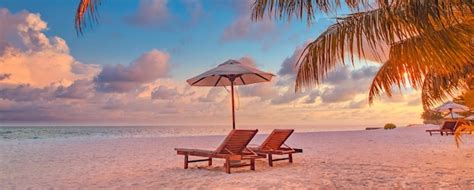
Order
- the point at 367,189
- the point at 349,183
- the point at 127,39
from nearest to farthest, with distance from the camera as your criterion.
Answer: the point at 367,189 < the point at 349,183 < the point at 127,39

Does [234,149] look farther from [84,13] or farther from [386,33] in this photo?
[84,13]

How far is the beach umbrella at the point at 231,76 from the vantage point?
689cm

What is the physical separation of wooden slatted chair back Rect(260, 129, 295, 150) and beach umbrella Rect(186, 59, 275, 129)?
660mm

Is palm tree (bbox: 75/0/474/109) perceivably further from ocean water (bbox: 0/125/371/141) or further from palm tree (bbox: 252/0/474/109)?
ocean water (bbox: 0/125/371/141)

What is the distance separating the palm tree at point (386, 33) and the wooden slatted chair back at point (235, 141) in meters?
2.55

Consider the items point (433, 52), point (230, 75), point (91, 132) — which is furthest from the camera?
point (91, 132)

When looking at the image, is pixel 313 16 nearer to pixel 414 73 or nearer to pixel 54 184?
pixel 414 73

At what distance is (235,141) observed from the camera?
6469 millimetres

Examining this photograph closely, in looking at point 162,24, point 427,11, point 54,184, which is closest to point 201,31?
point 162,24

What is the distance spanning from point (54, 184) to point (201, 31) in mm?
7921

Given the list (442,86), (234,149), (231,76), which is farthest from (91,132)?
(442,86)

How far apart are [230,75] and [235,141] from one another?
1.66 m

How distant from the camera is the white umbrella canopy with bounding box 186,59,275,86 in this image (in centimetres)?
688

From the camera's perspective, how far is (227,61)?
291 inches
